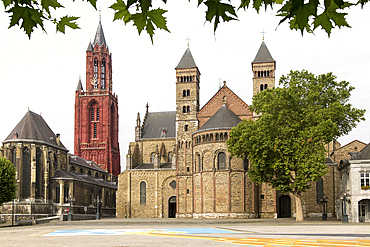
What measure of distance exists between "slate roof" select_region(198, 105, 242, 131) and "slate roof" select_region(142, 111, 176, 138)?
18.5 metres

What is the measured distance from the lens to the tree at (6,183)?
55406 mm

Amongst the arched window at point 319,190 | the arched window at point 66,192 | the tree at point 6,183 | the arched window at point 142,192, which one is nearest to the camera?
the tree at point 6,183

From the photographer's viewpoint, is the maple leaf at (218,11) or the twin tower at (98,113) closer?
the maple leaf at (218,11)

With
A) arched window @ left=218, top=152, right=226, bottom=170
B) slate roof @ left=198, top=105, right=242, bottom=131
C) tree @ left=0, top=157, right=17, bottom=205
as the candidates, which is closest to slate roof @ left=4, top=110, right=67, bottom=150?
tree @ left=0, top=157, right=17, bottom=205

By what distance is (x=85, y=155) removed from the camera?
107m

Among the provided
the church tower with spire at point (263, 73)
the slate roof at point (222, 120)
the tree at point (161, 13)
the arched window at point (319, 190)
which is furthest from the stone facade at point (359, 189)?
the tree at point (161, 13)

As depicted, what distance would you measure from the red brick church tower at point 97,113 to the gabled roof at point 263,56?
4913cm

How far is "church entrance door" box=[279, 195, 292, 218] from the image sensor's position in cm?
6444

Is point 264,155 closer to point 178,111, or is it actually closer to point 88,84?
point 178,111

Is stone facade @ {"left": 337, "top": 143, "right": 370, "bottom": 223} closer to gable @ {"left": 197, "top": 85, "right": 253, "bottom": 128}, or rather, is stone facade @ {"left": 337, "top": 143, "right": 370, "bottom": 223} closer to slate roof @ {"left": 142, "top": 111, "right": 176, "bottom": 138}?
gable @ {"left": 197, "top": 85, "right": 253, "bottom": 128}

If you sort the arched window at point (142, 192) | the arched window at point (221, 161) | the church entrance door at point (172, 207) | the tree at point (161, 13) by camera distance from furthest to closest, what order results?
the arched window at point (142, 192) → the church entrance door at point (172, 207) → the arched window at point (221, 161) → the tree at point (161, 13)

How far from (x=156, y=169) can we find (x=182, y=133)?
8099 millimetres

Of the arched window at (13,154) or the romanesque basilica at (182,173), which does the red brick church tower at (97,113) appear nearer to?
the romanesque basilica at (182,173)

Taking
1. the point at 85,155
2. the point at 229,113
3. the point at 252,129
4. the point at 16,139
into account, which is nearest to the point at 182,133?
the point at 229,113
